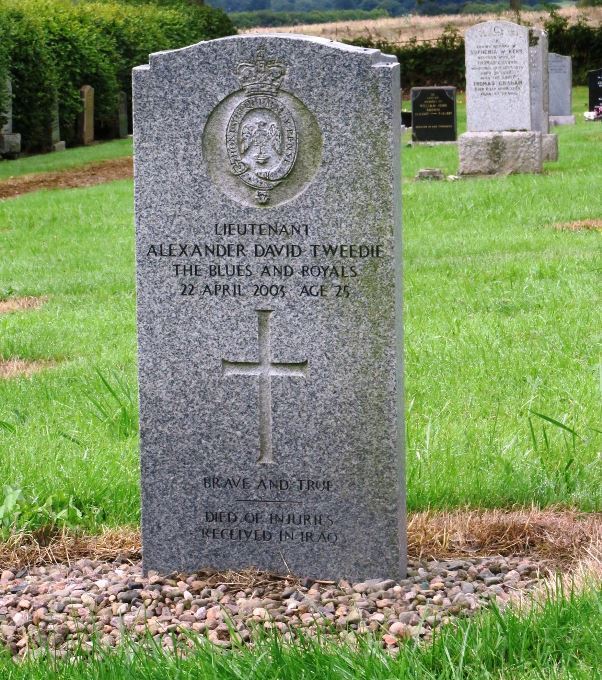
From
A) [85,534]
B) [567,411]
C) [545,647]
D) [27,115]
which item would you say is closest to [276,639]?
[545,647]

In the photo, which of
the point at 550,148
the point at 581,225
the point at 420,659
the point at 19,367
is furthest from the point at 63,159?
the point at 420,659

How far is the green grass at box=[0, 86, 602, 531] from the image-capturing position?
4820 mm

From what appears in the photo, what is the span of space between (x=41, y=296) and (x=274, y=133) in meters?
6.63

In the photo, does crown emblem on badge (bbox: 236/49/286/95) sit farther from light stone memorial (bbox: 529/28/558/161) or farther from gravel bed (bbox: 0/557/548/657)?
light stone memorial (bbox: 529/28/558/161)

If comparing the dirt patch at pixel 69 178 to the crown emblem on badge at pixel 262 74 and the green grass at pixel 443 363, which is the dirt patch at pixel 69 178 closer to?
the green grass at pixel 443 363

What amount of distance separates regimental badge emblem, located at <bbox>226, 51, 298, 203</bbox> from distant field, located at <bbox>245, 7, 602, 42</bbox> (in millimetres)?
41697

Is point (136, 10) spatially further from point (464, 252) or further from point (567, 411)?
point (567, 411)

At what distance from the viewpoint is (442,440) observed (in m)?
Result: 5.31

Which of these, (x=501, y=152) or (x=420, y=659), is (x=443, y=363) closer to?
(x=420, y=659)

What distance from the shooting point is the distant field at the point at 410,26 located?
45.8 metres

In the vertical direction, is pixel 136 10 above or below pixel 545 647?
above

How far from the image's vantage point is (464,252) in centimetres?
1092

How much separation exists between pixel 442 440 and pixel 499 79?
1280cm

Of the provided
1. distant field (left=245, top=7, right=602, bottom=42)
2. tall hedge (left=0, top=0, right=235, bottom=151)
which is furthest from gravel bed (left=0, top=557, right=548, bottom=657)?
distant field (left=245, top=7, right=602, bottom=42)
